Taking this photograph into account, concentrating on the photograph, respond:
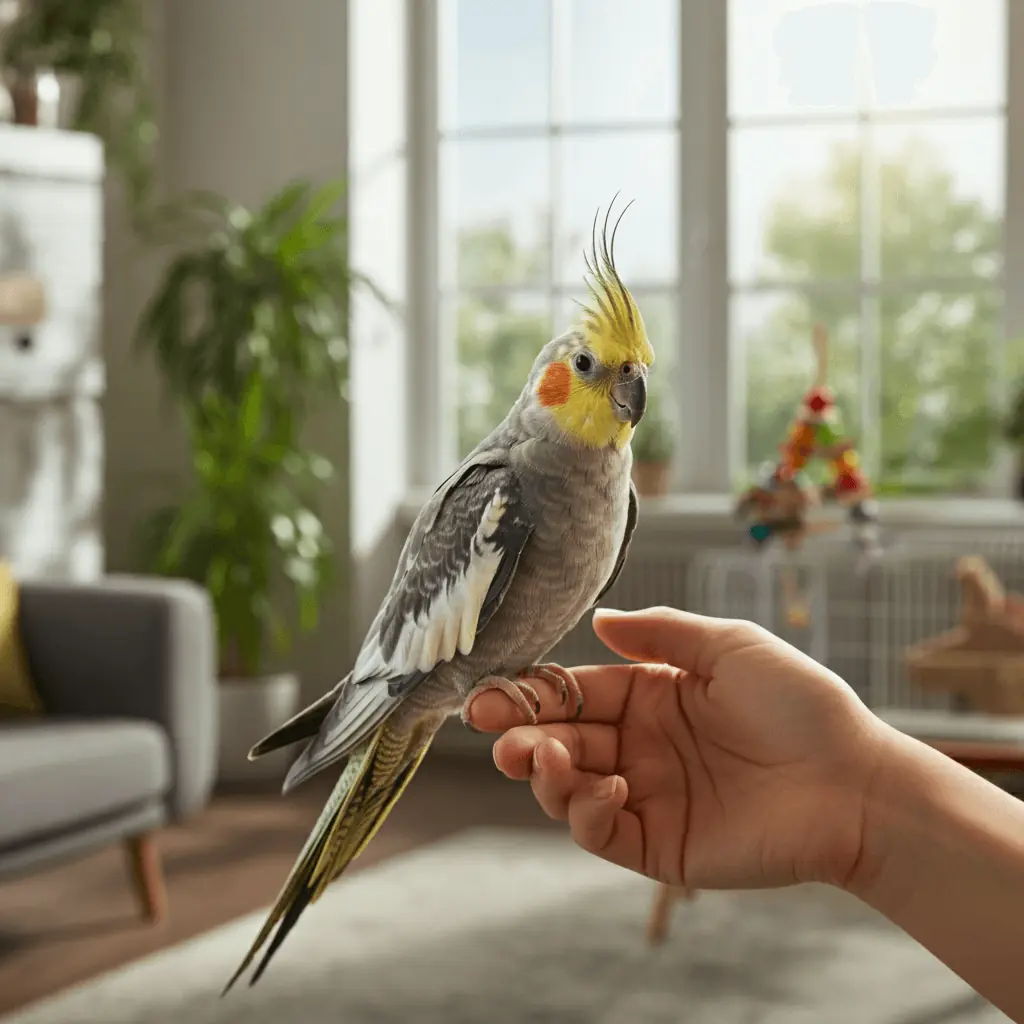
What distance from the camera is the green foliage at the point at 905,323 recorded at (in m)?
4.57

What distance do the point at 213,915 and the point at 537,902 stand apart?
2.38 ft

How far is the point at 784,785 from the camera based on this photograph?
3.84 ft

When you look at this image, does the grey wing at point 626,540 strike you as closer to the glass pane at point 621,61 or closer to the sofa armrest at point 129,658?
the sofa armrest at point 129,658

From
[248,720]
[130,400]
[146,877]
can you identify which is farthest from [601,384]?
[130,400]

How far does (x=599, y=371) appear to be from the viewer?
795 mm

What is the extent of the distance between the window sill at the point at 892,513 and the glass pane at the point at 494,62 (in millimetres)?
1325

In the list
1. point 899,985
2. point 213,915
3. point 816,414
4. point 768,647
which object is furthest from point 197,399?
point 768,647

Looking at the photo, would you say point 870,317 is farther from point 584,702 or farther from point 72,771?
point 584,702

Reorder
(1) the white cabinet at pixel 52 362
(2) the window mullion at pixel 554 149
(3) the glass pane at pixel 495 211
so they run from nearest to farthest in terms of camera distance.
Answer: (1) the white cabinet at pixel 52 362
(2) the window mullion at pixel 554 149
(3) the glass pane at pixel 495 211

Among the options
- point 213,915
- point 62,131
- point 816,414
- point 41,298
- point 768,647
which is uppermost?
point 62,131

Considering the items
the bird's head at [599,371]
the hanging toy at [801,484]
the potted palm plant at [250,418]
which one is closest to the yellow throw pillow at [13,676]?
the potted palm plant at [250,418]

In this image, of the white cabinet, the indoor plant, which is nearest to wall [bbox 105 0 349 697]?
the white cabinet

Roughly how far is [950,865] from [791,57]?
4.00 metres

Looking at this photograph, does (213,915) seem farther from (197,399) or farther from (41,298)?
(197,399)
